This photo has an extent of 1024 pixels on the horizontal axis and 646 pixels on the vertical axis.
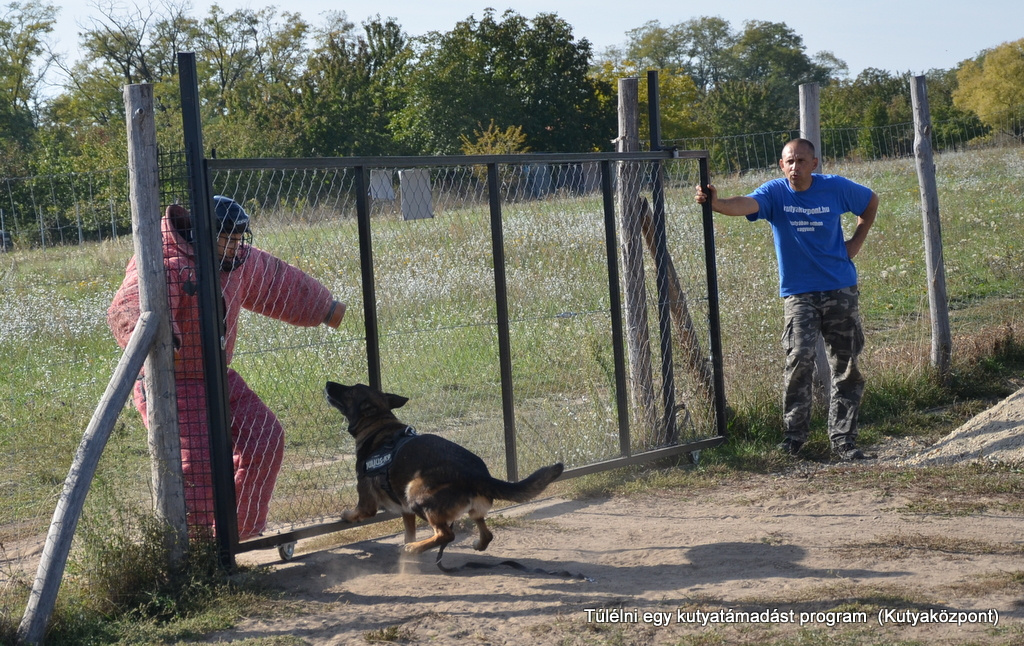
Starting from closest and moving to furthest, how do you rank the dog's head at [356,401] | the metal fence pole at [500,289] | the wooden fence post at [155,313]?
the wooden fence post at [155,313] < the dog's head at [356,401] < the metal fence pole at [500,289]

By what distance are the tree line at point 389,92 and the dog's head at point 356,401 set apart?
2620cm

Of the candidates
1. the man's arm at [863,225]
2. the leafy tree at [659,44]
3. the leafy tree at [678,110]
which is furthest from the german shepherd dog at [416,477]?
the leafy tree at [659,44]

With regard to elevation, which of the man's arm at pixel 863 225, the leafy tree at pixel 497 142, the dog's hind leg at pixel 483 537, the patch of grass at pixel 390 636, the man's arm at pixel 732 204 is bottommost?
the patch of grass at pixel 390 636

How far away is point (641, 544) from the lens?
5156 mm

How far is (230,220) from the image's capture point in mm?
4719

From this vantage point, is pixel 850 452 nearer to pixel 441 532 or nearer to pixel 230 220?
pixel 441 532

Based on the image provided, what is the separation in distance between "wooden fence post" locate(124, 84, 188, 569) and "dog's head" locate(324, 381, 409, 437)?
880mm

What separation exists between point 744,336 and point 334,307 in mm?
4444

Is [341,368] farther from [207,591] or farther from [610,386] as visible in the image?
[207,591]

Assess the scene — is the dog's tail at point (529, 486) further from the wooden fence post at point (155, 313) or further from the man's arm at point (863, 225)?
the man's arm at point (863, 225)

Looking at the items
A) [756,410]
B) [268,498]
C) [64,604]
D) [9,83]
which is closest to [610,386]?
[756,410]

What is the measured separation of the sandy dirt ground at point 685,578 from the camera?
3852 mm

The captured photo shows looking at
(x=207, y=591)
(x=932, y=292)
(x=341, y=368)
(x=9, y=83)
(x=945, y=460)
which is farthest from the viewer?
(x=9, y=83)

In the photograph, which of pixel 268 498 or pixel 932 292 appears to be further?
pixel 932 292
